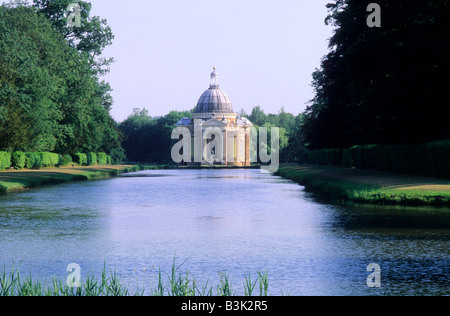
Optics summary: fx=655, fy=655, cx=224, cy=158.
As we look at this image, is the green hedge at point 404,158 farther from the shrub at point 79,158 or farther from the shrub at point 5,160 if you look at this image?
the shrub at point 79,158

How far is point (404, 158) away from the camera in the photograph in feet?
143

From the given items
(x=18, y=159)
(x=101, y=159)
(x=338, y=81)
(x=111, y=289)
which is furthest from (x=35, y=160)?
(x=111, y=289)

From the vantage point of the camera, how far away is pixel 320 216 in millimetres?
23609

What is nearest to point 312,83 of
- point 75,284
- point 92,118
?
point 92,118

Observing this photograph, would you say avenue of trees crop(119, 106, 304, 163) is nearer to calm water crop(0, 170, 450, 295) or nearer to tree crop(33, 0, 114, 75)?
tree crop(33, 0, 114, 75)

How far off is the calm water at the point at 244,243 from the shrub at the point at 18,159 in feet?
102

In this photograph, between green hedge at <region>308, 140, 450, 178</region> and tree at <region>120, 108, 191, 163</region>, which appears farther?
tree at <region>120, 108, 191, 163</region>

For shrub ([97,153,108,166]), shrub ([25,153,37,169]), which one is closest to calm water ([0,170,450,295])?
shrub ([25,153,37,169])

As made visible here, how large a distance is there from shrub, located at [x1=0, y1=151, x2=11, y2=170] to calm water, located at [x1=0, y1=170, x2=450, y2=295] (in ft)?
84.2

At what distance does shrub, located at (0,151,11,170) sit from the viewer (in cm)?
5251

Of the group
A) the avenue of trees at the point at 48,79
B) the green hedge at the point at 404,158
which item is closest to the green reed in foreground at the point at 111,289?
the green hedge at the point at 404,158

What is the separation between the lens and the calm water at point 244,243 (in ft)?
40.5
